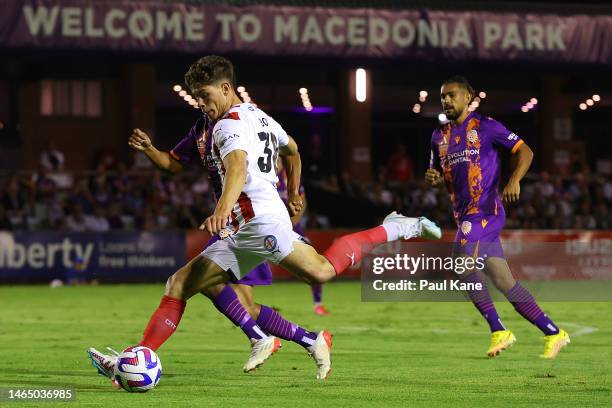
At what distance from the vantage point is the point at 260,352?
9492 millimetres

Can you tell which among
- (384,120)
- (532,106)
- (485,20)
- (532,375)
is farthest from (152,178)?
(532,375)

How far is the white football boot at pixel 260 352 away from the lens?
Result: 9.45 meters

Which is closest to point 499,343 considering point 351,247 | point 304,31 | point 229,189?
point 351,247

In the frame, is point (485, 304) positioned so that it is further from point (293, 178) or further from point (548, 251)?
point (548, 251)

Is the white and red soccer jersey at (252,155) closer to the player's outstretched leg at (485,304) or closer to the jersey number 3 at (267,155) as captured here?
the jersey number 3 at (267,155)

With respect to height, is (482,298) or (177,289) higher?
(177,289)

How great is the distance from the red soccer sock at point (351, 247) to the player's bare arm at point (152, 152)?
129cm

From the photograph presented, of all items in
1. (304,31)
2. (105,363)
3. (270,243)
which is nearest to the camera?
(270,243)

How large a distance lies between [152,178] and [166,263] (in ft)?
10.5

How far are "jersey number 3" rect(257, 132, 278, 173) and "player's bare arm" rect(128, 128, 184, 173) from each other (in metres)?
0.80

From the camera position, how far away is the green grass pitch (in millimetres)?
8164

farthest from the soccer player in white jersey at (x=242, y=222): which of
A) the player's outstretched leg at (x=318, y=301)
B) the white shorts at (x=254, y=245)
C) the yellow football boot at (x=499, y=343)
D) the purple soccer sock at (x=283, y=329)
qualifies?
the player's outstretched leg at (x=318, y=301)

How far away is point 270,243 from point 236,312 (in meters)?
1.44

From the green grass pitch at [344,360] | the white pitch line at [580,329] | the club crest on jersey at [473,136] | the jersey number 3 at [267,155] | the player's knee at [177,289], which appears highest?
the club crest on jersey at [473,136]
